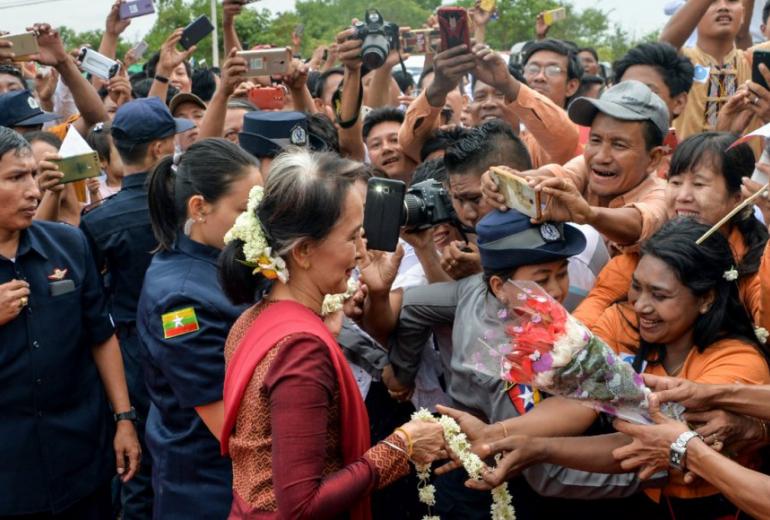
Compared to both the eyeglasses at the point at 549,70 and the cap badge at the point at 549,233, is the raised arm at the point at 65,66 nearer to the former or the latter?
the eyeglasses at the point at 549,70

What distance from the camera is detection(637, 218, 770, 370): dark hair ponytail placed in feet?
8.78

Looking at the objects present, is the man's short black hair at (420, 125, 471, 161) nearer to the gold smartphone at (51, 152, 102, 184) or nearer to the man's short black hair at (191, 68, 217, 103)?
the gold smartphone at (51, 152, 102, 184)

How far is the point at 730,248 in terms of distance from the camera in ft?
8.98

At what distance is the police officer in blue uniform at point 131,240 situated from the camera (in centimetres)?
406

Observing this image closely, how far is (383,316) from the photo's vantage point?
10.6ft

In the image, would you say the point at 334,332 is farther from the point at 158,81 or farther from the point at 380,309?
the point at 158,81

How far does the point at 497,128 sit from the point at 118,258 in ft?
6.10

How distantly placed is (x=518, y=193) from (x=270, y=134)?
1862mm

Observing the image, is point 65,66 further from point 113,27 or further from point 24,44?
point 113,27

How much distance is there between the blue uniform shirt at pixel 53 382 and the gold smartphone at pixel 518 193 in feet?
5.74

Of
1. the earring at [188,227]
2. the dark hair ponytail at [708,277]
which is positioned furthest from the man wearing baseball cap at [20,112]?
the dark hair ponytail at [708,277]

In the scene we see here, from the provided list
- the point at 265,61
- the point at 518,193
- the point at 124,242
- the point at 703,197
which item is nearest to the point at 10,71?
the point at 265,61

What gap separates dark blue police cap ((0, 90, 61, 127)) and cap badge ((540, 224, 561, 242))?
11.1 ft

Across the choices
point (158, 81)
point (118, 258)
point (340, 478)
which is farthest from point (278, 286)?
point (158, 81)
